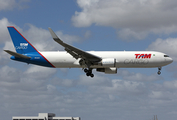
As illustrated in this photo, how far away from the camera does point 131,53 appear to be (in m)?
51.8

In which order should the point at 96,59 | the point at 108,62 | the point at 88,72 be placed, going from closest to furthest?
the point at 108,62 → the point at 96,59 → the point at 88,72

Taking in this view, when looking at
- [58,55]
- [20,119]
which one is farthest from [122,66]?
[20,119]

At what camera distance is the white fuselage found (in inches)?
2010

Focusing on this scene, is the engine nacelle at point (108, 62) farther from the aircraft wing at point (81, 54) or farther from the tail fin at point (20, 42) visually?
the tail fin at point (20, 42)

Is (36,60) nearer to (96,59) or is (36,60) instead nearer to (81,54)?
(81,54)

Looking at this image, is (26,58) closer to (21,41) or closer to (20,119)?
(21,41)

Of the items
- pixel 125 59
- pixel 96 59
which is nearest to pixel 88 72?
pixel 96 59

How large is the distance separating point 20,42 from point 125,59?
21.0m

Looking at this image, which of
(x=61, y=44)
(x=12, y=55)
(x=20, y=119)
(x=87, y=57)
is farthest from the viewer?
(x=20, y=119)

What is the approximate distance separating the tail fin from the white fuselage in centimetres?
443

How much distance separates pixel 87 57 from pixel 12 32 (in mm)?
17064

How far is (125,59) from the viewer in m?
50.9

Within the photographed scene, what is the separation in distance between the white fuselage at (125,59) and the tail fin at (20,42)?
443 cm

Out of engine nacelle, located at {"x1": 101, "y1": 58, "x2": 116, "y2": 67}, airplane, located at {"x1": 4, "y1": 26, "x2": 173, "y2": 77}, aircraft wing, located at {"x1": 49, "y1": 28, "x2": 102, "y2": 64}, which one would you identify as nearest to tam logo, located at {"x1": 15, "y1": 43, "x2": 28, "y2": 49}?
airplane, located at {"x1": 4, "y1": 26, "x2": 173, "y2": 77}
